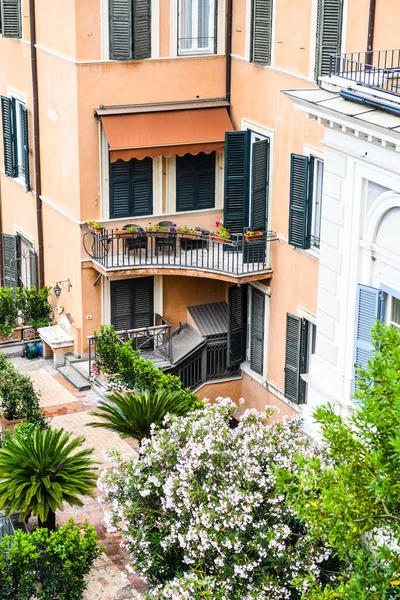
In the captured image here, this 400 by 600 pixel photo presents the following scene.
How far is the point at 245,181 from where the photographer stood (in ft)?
95.0

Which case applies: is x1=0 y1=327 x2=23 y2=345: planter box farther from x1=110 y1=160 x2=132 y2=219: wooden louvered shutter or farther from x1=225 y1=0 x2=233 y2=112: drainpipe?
x1=225 y1=0 x2=233 y2=112: drainpipe

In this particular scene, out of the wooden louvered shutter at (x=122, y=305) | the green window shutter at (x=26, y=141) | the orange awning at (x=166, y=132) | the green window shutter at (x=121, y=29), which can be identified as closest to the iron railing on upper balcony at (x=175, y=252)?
the wooden louvered shutter at (x=122, y=305)

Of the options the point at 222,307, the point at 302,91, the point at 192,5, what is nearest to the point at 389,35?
the point at 302,91

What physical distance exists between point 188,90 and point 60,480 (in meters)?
12.2

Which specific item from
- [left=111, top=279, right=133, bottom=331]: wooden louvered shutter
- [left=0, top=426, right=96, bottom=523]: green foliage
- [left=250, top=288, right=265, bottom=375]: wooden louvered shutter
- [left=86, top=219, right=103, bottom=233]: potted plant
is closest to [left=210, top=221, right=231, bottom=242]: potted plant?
[left=250, top=288, right=265, bottom=375]: wooden louvered shutter

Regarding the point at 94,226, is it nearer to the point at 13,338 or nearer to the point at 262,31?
the point at 13,338

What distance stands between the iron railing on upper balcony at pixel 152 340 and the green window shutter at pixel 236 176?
336 centimetres

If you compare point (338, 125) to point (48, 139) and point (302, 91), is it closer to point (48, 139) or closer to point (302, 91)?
point (302, 91)

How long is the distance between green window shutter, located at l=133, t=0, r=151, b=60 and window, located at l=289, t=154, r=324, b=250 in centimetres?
498

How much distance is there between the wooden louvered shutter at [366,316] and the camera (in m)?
19.8

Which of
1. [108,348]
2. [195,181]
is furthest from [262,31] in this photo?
[108,348]

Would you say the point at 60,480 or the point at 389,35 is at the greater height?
the point at 389,35

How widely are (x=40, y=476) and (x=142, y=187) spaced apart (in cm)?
1068

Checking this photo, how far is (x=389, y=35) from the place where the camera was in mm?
23016
